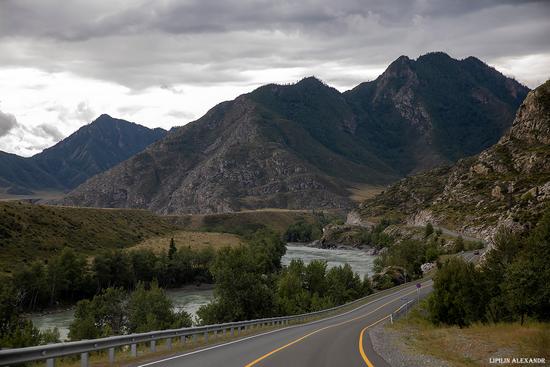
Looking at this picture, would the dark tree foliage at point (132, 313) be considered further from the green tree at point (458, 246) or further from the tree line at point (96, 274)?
the green tree at point (458, 246)

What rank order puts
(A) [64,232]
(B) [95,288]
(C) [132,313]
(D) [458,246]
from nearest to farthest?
(C) [132,313] → (B) [95,288] → (D) [458,246] → (A) [64,232]

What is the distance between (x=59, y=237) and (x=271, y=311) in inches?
3455

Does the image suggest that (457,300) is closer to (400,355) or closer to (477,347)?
(477,347)

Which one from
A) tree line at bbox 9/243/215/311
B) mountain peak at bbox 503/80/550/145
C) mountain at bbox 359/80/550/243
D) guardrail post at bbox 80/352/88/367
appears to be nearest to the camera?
guardrail post at bbox 80/352/88/367

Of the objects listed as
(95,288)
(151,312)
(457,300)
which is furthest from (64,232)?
(457,300)

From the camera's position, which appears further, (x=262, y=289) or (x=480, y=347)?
(x=262, y=289)

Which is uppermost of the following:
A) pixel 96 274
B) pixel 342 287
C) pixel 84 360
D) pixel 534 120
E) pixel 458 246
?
pixel 534 120

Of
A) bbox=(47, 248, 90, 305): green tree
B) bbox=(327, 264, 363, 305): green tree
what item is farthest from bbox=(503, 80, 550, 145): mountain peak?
bbox=(47, 248, 90, 305): green tree

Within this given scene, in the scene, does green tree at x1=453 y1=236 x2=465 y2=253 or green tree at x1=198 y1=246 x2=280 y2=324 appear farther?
green tree at x1=453 y1=236 x2=465 y2=253

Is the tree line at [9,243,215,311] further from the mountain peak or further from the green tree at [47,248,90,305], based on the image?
the mountain peak

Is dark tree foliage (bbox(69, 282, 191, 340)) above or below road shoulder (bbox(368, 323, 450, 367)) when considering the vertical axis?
Answer: below

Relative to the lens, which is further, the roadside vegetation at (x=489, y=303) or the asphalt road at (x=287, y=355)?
the roadside vegetation at (x=489, y=303)

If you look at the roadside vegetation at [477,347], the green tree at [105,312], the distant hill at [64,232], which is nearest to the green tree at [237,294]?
the green tree at [105,312]

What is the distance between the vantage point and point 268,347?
864 inches
